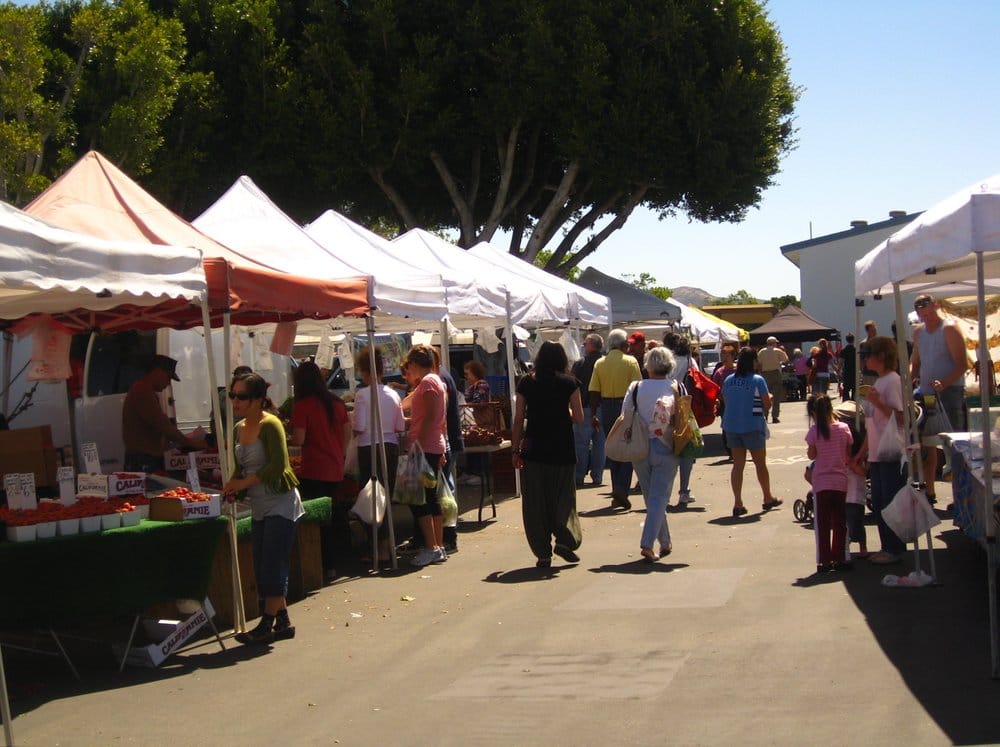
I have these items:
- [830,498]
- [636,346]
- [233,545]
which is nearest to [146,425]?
[233,545]

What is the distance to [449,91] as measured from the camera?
2855 centimetres

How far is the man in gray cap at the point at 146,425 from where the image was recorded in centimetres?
1051

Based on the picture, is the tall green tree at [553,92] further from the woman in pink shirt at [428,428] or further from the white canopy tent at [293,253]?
the woman in pink shirt at [428,428]

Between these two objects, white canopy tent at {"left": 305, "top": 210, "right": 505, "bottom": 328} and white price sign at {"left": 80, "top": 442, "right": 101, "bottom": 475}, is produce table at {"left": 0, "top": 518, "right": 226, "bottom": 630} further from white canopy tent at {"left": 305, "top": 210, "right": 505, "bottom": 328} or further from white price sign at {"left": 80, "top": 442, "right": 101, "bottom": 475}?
white canopy tent at {"left": 305, "top": 210, "right": 505, "bottom": 328}

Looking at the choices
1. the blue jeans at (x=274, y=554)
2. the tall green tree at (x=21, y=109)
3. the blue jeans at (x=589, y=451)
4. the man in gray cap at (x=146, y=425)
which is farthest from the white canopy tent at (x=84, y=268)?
the tall green tree at (x=21, y=109)

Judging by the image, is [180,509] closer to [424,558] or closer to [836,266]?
[424,558]

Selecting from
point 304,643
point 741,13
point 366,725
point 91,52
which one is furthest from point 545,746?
point 741,13

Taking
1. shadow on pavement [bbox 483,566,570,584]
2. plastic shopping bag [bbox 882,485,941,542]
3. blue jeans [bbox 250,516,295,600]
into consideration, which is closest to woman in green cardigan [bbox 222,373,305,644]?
blue jeans [bbox 250,516,295,600]

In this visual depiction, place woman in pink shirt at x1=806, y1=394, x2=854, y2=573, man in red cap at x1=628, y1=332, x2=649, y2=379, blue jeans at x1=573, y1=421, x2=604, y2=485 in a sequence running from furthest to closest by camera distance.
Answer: blue jeans at x1=573, y1=421, x2=604, y2=485 → man in red cap at x1=628, y1=332, x2=649, y2=379 → woman in pink shirt at x1=806, y1=394, x2=854, y2=573

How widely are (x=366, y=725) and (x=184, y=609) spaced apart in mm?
2908

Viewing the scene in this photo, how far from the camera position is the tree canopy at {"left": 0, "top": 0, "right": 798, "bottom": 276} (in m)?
26.9

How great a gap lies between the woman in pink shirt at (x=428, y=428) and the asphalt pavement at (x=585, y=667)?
47 cm

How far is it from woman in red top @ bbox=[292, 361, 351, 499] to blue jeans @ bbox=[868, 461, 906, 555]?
4244 mm

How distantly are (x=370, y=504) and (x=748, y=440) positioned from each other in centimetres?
425
